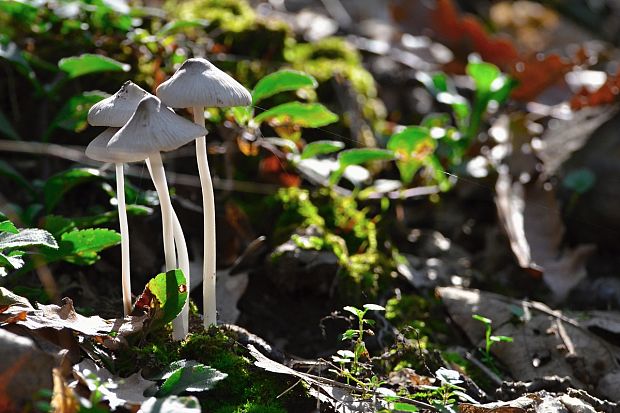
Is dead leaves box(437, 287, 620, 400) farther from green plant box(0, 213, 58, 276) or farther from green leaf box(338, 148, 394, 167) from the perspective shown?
Result: green plant box(0, 213, 58, 276)

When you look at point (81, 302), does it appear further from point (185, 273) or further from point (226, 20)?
point (226, 20)

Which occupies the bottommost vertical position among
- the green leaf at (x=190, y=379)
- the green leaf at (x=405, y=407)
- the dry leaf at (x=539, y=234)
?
the dry leaf at (x=539, y=234)

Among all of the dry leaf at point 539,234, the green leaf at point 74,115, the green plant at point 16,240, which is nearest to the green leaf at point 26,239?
the green plant at point 16,240

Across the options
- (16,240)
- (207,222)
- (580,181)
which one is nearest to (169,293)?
(207,222)

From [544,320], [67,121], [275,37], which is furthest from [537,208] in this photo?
[67,121]

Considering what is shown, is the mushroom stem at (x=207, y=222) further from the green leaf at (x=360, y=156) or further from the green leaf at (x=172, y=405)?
the green leaf at (x=360, y=156)

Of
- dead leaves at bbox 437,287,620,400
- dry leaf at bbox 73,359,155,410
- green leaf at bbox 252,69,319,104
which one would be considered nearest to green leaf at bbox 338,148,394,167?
green leaf at bbox 252,69,319,104

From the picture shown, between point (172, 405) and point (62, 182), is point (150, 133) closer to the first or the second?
point (172, 405)
